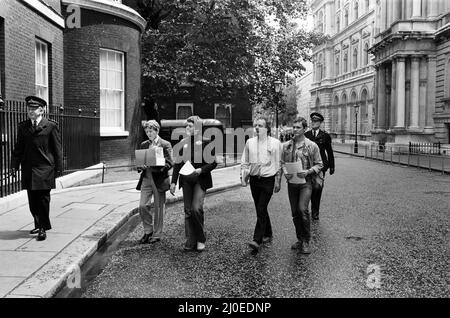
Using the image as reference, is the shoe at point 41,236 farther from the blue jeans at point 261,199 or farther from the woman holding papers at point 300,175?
the woman holding papers at point 300,175

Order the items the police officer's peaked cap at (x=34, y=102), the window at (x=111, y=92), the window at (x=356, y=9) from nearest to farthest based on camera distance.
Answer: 1. the police officer's peaked cap at (x=34, y=102)
2. the window at (x=111, y=92)
3. the window at (x=356, y=9)

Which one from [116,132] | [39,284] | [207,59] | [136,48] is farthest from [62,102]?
[39,284]

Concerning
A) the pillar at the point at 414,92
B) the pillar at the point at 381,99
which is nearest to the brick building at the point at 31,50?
the pillar at the point at 414,92

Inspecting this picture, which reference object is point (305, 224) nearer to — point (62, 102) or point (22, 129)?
point (22, 129)

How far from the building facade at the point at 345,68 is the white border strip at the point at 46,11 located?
42.4 metres

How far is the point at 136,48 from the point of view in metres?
18.5

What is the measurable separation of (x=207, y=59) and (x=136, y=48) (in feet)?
15.0

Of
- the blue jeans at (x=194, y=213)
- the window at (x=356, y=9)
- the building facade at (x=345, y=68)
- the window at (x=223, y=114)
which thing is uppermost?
the window at (x=356, y=9)

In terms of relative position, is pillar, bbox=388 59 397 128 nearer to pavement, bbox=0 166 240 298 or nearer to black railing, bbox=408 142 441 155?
black railing, bbox=408 142 441 155

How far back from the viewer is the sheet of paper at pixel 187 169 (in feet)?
22.7

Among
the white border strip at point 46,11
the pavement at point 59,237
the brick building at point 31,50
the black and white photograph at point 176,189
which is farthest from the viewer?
the white border strip at point 46,11

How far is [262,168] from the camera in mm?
6809

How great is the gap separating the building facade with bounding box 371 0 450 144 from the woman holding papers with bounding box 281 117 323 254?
3192 centimetres

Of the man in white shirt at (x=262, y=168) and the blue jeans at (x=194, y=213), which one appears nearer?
the man in white shirt at (x=262, y=168)
